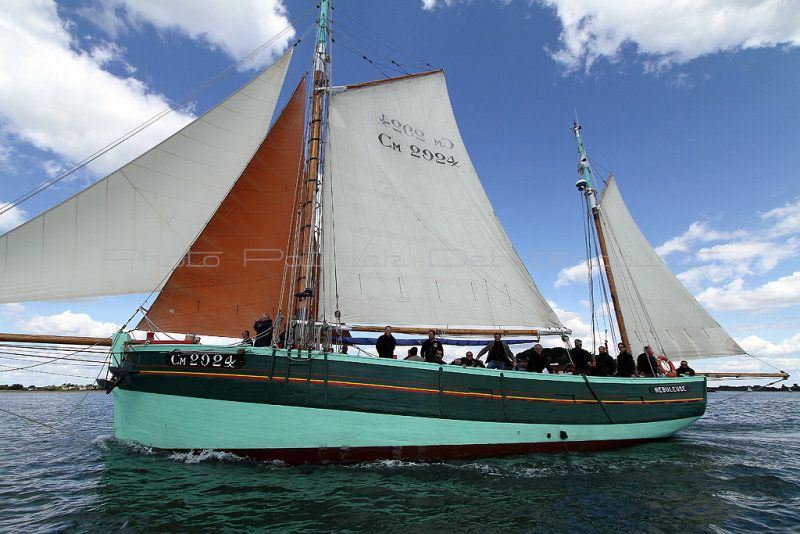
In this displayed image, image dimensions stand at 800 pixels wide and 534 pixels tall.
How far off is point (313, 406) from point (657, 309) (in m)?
18.0

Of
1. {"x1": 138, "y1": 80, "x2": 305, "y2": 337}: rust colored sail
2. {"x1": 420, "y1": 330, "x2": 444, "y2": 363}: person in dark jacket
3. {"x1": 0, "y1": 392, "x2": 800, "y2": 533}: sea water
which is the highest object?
{"x1": 138, "y1": 80, "x2": 305, "y2": 337}: rust colored sail

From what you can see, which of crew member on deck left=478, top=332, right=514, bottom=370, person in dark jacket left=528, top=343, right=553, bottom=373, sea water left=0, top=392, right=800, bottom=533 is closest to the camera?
sea water left=0, top=392, right=800, bottom=533

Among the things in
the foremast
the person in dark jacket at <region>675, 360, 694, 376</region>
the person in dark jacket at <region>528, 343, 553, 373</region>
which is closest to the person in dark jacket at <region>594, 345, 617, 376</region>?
the person in dark jacket at <region>528, 343, 553, 373</region>

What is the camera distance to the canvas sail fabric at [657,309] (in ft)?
61.7

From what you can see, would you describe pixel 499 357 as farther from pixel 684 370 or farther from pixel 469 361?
pixel 684 370

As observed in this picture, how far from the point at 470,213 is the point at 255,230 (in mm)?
8002

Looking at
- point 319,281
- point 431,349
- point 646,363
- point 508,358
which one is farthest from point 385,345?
point 646,363

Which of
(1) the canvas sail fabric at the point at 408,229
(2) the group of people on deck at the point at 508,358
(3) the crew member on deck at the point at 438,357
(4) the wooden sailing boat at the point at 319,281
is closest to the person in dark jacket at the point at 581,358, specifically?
(2) the group of people on deck at the point at 508,358

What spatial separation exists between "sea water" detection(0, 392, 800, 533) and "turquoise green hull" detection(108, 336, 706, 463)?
397 millimetres

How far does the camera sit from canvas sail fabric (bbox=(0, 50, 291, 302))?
8695mm

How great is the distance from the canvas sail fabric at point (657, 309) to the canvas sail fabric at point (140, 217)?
17.5 m

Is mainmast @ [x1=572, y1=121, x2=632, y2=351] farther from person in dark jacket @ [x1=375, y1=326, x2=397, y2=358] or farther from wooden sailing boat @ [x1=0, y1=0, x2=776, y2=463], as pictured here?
person in dark jacket @ [x1=375, y1=326, x2=397, y2=358]

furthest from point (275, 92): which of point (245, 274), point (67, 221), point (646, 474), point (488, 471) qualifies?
point (646, 474)

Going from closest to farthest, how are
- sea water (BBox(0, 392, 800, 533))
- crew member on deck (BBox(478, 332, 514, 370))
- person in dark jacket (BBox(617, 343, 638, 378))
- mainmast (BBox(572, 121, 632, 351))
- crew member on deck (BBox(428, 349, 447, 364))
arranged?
1. sea water (BBox(0, 392, 800, 533))
2. crew member on deck (BBox(428, 349, 447, 364))
3. crew member on deck (BBox(478, 332, 514, 370))
4. person in dark jacket (BBox(617, 343, 638, 378))
5. mainmast (BBox(572, 121, 632, 351))
